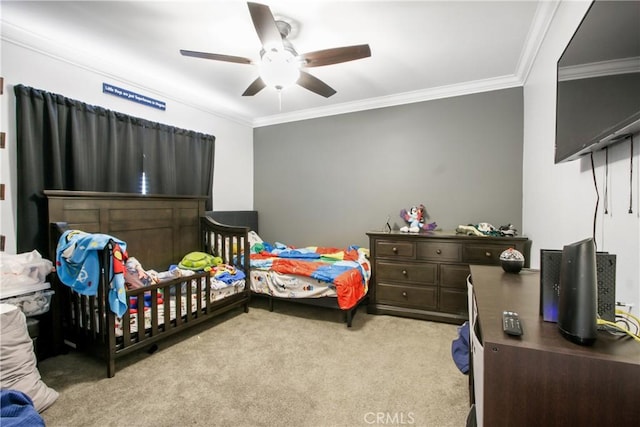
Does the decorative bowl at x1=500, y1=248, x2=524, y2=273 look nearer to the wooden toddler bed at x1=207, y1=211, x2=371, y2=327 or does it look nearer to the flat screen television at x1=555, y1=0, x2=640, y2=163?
the flat screen television at x1=555, y1=0, x2=640, y2=163

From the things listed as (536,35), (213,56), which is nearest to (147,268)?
(213,56)

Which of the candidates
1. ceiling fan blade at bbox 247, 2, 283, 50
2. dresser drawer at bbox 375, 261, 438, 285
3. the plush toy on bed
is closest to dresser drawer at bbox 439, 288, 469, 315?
dresser drawer at bbox 375, 261, 438, 285

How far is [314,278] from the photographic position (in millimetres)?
2697

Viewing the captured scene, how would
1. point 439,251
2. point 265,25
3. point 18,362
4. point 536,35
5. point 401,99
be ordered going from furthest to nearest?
point 401,99, point 439,251, point 536,35, point 265,25, point 18,362

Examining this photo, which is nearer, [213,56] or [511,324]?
[511,324]

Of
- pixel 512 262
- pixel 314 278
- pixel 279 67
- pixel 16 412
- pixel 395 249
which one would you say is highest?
pixel 279 67

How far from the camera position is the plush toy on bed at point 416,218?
3.19 metres

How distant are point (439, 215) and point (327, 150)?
169cm

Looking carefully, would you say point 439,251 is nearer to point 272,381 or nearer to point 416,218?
point 416,218

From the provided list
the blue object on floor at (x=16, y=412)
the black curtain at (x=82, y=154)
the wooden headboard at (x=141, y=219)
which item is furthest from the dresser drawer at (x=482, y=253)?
the black curtain at (x=82, y=154)

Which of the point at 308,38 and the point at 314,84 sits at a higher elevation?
Result: the point at 308,38

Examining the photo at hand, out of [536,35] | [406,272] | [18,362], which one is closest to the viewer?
[18,362]

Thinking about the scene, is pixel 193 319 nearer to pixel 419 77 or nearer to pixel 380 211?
pixel 380 211

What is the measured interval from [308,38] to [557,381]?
2497mm
